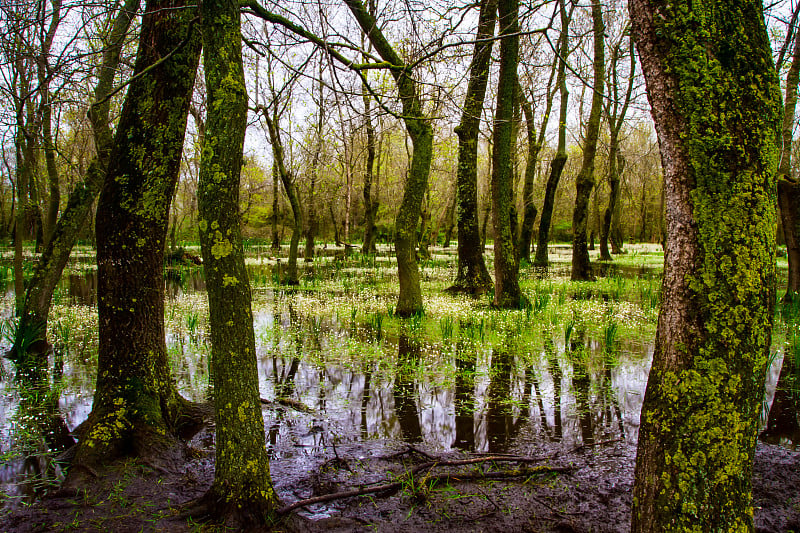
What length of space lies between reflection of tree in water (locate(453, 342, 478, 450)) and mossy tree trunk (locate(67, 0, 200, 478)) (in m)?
2.47

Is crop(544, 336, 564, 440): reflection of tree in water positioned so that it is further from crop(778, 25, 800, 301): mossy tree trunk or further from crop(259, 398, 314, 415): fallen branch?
crop(778, 25, 800, 301): mossy tree trunk

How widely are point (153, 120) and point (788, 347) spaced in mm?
8734

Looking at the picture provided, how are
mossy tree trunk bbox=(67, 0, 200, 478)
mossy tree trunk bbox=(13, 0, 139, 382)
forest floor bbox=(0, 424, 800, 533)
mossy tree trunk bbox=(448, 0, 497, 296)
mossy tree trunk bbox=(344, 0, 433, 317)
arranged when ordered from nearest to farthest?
forest floor bbox=(0, 424, 800, 533) → mossy tree trunk bbox=(67, 0, 200, 478) → mossy tree trunk bbox=(13, 0, 139, 382) → mossy tree trunk bbox=(344, 0, 433, 317) → mossy tree trunk bbox=(448, 0, 497, 296)

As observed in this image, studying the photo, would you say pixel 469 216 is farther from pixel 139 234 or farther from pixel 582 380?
pixel 139 234

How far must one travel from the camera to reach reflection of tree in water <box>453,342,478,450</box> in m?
4.29

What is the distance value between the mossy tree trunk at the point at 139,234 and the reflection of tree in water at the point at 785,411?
5197 millimetres

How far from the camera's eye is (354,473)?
3.57 meters

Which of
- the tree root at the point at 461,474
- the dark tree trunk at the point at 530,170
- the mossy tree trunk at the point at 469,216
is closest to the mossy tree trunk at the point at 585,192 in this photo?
the dark tree trunk at the point at 530,170

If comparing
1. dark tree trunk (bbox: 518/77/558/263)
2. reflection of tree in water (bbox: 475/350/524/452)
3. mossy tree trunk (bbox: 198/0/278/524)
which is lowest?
reflection of tree in water (bbox: 475/350/524/452)

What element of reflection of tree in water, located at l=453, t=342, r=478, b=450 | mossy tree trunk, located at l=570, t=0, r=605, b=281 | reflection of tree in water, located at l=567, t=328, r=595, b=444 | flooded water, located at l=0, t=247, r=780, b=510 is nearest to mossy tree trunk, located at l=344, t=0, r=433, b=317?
flooded water, located at l=0, t=247, r=780, b=510

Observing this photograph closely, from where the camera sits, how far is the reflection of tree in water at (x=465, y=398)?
14.1ft

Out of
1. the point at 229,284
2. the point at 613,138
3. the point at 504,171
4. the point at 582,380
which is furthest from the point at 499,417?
the point at 613,138

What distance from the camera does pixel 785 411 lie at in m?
4.79

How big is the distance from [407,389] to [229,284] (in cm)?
334
